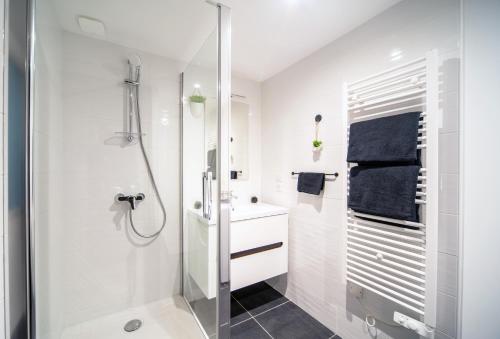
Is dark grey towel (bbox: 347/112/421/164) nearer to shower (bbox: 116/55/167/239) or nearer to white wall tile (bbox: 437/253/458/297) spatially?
white wall tile (bbox: 437/253/458/297)

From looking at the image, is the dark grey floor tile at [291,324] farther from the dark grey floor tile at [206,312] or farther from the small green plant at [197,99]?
the small green plant at [197,99]

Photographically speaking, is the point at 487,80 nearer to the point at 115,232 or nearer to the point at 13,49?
the point at 13,49

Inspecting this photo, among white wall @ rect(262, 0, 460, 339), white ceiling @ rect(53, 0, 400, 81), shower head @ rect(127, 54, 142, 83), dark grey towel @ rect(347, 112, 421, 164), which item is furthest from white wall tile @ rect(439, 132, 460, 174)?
Result: shower head @ rect(127, 54, 142, 83)

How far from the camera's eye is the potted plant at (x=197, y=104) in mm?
1460

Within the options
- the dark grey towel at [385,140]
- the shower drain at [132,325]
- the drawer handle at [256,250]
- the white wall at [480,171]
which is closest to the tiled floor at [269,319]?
the drawer handle at [256,250]

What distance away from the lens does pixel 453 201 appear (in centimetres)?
100

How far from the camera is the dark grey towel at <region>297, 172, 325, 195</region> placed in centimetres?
160

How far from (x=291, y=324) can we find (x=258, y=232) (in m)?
0.78

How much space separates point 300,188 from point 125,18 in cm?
178

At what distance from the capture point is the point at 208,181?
1.34 meters

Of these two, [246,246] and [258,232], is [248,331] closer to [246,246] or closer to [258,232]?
[246,246]

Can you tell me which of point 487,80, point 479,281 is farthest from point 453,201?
point 487,80

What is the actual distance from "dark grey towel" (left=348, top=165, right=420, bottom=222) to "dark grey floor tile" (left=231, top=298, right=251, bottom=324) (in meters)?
1.32

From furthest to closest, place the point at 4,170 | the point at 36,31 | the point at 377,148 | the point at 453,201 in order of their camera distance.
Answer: the point at 377,148 < the point at 453,201 < the point at 36,31 < the point at 4,170
